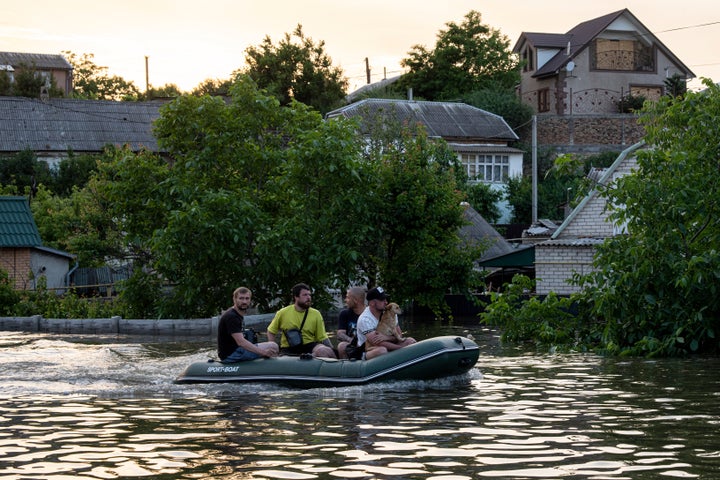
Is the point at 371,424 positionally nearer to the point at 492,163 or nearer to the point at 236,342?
the point at 236,342

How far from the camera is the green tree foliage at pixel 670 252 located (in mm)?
20609

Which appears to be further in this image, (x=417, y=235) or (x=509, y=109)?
(x=509, y=109)

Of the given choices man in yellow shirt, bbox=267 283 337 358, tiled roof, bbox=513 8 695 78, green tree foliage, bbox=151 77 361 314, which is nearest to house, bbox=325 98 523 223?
tiled roof, bbox=513 8 695 78

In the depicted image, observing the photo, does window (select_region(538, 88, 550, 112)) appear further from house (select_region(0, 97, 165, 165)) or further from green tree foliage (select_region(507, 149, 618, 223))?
house (select_region(0, 97, 165, 165))

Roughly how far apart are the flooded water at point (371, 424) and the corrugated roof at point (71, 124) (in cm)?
4484

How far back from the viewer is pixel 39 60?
10475 cm

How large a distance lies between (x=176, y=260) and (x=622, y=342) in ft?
40.0

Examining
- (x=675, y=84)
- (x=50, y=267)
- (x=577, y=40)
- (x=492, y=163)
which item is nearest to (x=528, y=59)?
(x=577, y=40)

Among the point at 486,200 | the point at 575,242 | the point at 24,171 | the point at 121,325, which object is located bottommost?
the point at 121,325

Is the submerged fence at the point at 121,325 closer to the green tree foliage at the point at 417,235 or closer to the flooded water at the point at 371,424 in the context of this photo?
the green tree foliage at the point at 417,235

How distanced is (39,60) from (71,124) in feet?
142

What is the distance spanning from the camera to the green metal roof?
35.1m

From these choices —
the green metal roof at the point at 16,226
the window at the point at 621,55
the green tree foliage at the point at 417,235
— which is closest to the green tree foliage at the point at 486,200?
the window at the point at 621,55

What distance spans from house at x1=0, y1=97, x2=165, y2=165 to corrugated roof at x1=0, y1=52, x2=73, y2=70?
3830cm
